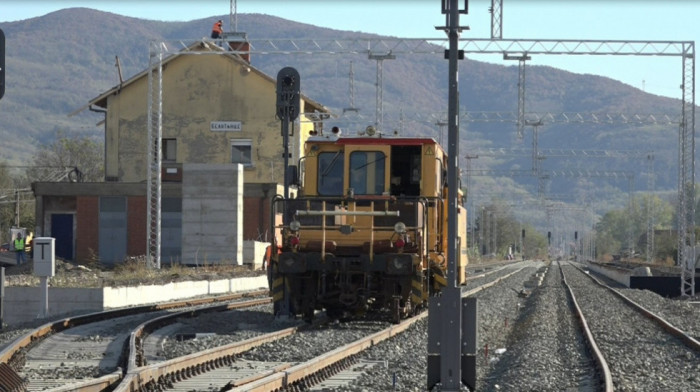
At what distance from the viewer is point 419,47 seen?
41031 mm

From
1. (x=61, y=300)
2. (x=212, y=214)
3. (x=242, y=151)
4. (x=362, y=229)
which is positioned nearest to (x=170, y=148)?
(x=242, y=151)

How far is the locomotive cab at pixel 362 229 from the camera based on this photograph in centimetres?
1891

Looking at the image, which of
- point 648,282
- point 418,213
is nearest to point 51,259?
point 418,213

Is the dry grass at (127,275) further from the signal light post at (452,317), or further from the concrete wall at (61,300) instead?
the signal light post at (452,317)

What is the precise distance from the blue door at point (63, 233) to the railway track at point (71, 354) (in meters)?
32.9

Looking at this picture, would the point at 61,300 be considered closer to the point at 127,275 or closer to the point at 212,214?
the point at 127,275

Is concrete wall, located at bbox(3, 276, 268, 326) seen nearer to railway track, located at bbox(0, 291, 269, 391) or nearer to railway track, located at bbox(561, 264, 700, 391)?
railway track, located at bbox(0, 291, 269, 391)

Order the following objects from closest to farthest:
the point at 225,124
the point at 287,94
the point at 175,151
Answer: the point at 287,94 < the point at 225,124 < the point at 175,151

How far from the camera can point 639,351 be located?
58.6 ft

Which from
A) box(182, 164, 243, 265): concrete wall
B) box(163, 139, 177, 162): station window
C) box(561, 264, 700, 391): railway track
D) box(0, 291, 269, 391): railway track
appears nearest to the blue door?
box(163, 139, 177, 162): station window

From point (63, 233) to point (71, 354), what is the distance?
40.2m

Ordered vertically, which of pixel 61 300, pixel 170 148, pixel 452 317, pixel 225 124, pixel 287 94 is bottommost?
pixel 61 300

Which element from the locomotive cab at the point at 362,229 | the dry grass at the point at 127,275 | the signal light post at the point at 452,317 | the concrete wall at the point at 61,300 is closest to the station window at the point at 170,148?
the dry grass at the point at 127,275

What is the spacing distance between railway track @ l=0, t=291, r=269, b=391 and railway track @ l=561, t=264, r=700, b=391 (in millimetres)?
5249
